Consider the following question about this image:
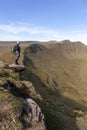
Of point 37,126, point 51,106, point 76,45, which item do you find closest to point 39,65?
point 76,45

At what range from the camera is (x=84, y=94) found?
70.9m

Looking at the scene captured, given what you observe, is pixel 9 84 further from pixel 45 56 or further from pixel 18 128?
pixel 45 56

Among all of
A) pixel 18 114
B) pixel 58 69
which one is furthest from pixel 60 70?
pixel 18 114

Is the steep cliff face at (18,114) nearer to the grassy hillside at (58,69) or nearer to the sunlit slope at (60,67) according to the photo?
the grassy hillside at (58,69)

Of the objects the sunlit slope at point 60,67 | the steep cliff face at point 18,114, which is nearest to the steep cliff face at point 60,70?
the sunlit slope at point 60,67

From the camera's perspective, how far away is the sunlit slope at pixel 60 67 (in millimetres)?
72125

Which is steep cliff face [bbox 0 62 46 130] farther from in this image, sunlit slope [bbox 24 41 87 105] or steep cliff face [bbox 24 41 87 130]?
sunlit slope [bbox 24 41 87 105]

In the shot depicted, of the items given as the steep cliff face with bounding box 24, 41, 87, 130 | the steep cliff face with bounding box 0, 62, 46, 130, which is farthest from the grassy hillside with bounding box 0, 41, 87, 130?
the steep cliff face with bounding box 0, 62, 46, 130

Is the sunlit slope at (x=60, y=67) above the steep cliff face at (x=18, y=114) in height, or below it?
below

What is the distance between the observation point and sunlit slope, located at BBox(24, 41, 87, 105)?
72125 millimetres

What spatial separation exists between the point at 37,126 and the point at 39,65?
221 feet

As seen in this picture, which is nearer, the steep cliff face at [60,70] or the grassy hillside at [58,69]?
the grassy hillside at [58,69]

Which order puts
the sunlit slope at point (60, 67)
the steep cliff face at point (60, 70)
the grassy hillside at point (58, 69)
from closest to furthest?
the grassy hillside at point (58, 69) < the steep cliff face at point (60, 70) < the sunlit slope at point (60, 67)

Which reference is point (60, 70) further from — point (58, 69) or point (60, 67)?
point (60, 67)
